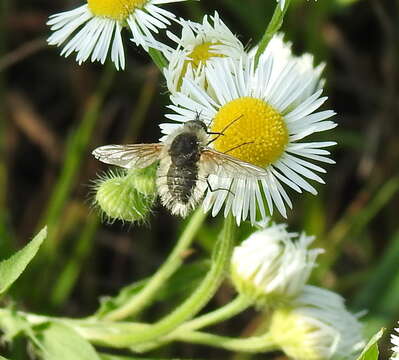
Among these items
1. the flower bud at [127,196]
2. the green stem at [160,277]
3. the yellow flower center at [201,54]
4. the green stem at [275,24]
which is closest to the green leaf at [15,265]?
the flower bud at [127,196]

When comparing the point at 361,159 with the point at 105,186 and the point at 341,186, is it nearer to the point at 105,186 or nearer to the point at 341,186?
the point at 341,186

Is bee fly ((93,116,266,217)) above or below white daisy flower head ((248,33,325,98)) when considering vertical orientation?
below

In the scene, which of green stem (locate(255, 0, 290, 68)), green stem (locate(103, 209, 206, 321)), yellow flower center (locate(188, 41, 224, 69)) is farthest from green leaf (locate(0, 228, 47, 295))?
green stem (locate(255, 0, 290, 68))

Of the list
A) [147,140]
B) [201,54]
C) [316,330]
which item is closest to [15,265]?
[201,54]

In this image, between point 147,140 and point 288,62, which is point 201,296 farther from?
point 147,140

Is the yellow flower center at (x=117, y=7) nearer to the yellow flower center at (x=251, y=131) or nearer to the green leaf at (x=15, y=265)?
the yellow flower center at (x=251, y=131)

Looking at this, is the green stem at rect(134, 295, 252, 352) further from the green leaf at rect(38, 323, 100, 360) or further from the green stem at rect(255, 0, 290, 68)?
the green stem at rect(255, 0, 290, 68)
